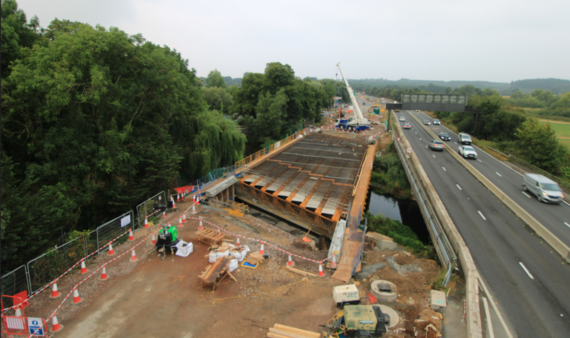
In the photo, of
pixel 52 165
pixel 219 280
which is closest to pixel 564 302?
pixel 219 280

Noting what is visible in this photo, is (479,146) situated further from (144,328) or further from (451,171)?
(144,328)

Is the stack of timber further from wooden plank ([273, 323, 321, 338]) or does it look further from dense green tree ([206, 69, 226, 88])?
dense green tree ([206, 69, 226, 88])

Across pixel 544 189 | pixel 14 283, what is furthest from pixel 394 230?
pixel 14 283

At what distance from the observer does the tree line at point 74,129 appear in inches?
563

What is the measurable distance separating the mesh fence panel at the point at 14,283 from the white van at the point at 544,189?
1190 inches

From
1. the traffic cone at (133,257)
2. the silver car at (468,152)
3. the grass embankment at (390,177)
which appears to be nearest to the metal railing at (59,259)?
the traffic cone at (133,257)

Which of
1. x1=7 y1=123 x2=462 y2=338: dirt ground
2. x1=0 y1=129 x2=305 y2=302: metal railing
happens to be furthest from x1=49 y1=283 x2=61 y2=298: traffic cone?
x1=0 y1=129 x2=305 y2=302: metal railing

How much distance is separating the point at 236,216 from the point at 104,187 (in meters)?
8.85

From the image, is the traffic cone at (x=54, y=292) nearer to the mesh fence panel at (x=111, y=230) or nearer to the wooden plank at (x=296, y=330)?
the mesh fence panel at (x=111, y=230)

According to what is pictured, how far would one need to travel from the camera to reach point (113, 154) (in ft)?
62.9

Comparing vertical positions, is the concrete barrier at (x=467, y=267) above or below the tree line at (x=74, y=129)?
below

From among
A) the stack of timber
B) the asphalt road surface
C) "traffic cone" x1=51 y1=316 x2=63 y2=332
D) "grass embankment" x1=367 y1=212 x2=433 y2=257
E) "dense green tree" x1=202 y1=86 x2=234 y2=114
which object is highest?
"dense green tree" x1=202 y1=86 x2=234 y2=114

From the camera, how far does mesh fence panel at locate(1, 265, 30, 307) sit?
426 inches

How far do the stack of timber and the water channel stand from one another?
19.1 metres
